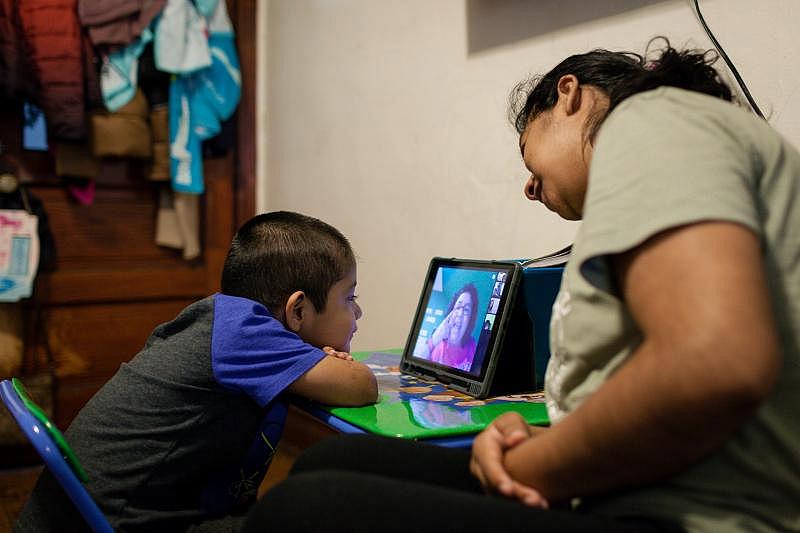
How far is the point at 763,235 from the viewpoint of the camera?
615mm

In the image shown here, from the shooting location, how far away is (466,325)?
1.36 m

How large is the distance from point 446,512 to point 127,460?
0.72 metres

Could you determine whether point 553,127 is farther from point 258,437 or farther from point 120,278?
point 120,278

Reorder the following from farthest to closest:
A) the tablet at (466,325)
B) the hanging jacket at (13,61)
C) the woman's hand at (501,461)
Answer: the hanging jacket at (13,61), the tablet at (466,325), the woman's hand at (501,461)

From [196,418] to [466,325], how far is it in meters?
0.49

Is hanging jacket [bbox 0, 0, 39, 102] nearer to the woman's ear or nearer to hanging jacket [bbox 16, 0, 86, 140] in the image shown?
hanging jacket [bbox 16, 0, 86, 140]

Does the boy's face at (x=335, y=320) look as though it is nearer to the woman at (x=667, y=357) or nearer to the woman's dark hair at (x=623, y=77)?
the woman's dark hair at (x=623, y=77)

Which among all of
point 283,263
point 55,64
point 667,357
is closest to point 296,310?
point 283,263

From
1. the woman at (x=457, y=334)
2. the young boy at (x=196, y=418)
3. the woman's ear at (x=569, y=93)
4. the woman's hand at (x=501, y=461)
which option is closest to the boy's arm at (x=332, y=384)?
the young boy at (x=196, y=418)

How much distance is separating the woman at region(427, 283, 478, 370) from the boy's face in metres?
0.17

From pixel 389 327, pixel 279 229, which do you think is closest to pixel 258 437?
pixel 279 229

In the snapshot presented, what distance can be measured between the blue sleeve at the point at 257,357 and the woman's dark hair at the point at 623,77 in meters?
0.50

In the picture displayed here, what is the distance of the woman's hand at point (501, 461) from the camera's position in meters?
0.67

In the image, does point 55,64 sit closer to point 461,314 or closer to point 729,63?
point 461,314
